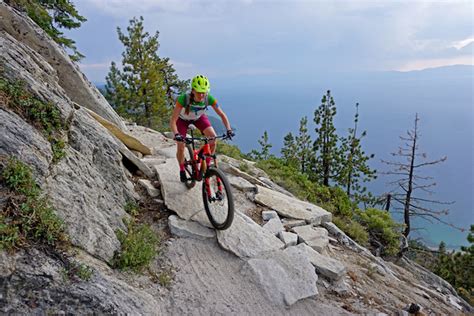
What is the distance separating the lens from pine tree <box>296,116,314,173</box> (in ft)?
90.3

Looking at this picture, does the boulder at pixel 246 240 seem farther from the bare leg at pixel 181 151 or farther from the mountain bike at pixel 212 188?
the bare leg at pixel 181 151

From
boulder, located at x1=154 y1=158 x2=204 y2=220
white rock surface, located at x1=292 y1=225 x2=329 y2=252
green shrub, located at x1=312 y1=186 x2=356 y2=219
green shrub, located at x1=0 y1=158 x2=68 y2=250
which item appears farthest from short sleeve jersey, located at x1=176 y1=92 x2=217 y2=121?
green shrub, located at x1=312 y1=186 x2=356 y2=219

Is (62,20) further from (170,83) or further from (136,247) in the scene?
(136,247)

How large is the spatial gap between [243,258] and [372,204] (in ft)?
68.4

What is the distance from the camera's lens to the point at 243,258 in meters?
5.50

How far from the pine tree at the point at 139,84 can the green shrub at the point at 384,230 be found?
58.2 ft

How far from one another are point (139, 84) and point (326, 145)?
16825 mm

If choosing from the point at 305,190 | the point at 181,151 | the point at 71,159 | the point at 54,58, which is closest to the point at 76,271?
the point at 71,159

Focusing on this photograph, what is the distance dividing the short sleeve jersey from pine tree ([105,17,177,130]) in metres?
18.8

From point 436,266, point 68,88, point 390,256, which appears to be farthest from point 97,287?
point 436,266

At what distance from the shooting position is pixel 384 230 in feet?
36.9

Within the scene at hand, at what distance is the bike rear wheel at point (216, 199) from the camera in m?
5.63

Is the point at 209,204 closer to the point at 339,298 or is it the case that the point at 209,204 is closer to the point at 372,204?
the point at 339,298

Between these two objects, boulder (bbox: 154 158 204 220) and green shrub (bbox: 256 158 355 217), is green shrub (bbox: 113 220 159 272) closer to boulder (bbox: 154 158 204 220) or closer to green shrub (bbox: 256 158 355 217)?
boulder (bbox: 154 158 204 220)
